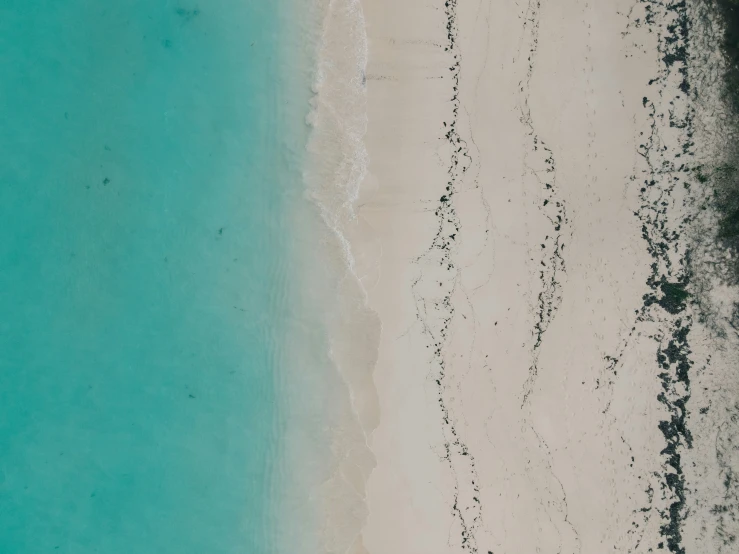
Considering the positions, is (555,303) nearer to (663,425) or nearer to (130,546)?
(663,425)

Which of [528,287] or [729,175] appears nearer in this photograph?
[528,287]

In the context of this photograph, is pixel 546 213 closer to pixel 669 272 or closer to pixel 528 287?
pixel 528 287

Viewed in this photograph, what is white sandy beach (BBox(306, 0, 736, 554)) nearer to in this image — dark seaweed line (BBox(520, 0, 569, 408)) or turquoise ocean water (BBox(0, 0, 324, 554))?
dark seaweed line (BBox(520, 0, 569, 408))

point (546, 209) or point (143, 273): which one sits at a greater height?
point (546, 209)

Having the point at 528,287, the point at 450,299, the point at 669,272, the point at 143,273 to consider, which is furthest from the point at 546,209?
the point at 143,273

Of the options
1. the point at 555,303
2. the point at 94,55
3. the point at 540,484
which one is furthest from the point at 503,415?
the point at 94,55

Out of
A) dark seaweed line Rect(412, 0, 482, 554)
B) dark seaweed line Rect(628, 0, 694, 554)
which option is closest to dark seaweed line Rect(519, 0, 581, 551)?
dark seaweed line Rect(412, 0, 482, 554)

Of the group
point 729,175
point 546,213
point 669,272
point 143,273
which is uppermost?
point 729,175
